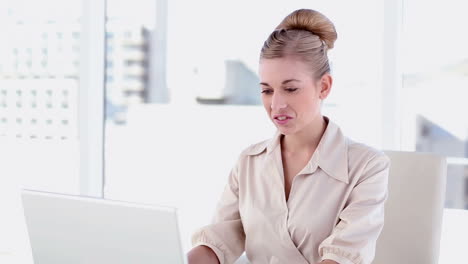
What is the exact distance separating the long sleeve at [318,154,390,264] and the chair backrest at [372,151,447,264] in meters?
0.21

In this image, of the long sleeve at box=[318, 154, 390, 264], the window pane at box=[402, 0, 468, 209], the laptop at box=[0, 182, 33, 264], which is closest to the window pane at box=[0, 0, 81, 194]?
the laptop at box=[0, 182, 33, 264]

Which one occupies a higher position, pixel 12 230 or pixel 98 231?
pixel 98 231

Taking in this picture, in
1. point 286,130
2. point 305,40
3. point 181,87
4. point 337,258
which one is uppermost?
point 305,40

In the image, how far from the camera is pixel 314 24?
1352mm

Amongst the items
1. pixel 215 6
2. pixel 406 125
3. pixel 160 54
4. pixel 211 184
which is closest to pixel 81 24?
pixel 406 125

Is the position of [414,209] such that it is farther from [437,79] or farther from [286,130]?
[437,79]

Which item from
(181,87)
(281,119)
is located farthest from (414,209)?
(181,87)

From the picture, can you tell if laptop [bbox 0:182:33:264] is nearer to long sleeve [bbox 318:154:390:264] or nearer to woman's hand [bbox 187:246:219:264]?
woman's hand [bbox 187:246:219:264]

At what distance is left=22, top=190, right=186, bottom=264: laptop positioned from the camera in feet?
2.89

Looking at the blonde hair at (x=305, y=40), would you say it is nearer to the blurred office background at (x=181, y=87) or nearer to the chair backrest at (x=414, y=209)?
the chair backrest at (x=414, y=209)

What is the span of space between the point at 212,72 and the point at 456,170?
18.0ft

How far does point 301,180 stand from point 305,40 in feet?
1.03

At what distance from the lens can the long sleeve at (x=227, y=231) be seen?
1.36 m

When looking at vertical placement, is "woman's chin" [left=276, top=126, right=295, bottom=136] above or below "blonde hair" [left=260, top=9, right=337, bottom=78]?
below
